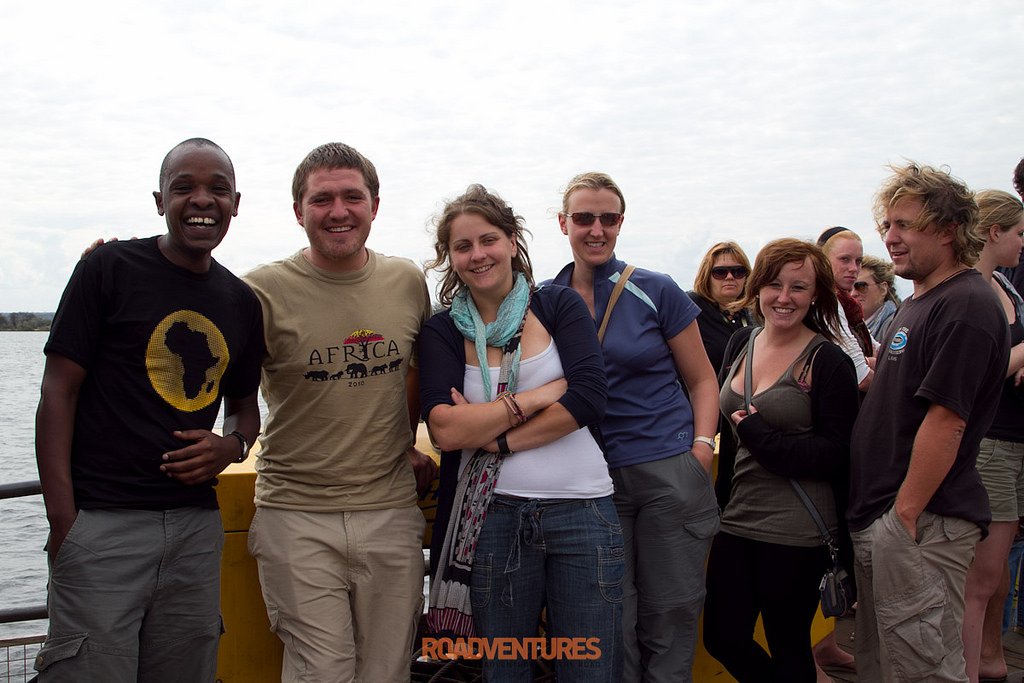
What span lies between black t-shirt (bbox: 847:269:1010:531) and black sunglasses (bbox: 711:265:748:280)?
80.3 inches

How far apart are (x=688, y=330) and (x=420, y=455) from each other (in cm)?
121

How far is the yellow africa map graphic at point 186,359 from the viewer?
8.89ft

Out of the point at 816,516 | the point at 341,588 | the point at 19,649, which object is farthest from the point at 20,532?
the point at 816,516

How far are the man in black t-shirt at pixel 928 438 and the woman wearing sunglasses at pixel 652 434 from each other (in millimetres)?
620

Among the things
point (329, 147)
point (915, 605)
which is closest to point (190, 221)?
point (329, 147)

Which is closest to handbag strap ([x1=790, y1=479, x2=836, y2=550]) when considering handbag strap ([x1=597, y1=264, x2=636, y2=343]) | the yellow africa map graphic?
handbag strap ([x1=597, y1=264, x2=636, y2=343])

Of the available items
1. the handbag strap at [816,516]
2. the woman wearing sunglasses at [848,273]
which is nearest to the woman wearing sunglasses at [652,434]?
the handbag strap at [816,516]

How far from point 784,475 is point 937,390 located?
2.24 ft

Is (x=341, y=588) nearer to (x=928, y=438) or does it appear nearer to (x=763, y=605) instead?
(x=763, y=605)

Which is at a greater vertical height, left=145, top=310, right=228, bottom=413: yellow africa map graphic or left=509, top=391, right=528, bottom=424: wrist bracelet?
left=145, top=310, right=228, bottom=413: yellow africa map graphic

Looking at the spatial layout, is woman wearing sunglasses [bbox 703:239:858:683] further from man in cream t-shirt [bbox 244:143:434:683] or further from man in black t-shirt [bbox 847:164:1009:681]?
man in cream t-shirt [bbox 244:143:434:683]

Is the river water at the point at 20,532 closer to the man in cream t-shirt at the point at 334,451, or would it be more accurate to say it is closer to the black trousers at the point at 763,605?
the man in cream t-shirt at the point at 334,451

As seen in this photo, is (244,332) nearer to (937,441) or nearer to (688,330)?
(688,330)

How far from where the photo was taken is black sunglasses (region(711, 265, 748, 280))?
5285 mm
